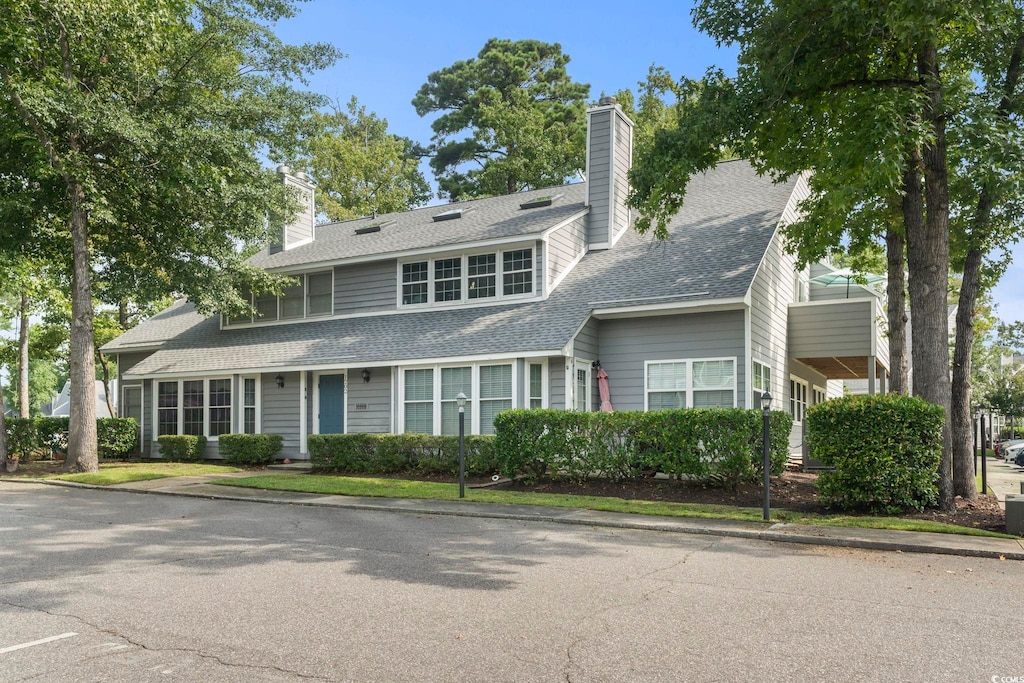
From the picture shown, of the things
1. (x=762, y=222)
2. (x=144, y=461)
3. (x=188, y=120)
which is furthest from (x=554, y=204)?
(x=144, y=461)

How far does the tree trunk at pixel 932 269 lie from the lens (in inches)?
464

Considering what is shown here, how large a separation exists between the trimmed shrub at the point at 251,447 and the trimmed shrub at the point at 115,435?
3.90 meters

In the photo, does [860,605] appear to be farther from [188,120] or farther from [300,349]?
[188,120]

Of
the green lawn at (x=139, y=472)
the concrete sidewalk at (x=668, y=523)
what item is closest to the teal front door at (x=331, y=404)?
the green lawn at (x=139, y=472)

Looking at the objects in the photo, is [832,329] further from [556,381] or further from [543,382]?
[543,382]

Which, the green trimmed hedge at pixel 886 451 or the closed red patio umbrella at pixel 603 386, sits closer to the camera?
the green trimmed hedge at pixel 886 451

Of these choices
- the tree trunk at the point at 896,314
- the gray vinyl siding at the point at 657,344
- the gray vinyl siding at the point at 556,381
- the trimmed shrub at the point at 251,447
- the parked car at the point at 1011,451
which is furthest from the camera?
the parked car at the point at 1011,451

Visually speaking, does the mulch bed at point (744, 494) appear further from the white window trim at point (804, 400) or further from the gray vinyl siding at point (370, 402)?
the white window trim at point (804, 400)

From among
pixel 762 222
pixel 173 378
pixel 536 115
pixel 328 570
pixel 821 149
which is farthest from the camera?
pixel 536 115

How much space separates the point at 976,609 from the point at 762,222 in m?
13.8

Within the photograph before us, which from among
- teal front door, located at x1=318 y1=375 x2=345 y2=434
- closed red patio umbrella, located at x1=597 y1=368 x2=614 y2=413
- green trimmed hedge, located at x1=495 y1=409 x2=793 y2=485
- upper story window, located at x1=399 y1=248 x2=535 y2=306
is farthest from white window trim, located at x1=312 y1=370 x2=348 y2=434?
closed red patio umbrella, located at x1=597 y1=368 x2=614 y2=413

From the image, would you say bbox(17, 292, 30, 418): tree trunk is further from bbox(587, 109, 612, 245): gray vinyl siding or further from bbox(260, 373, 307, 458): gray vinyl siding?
bbox(587, 109, 612, 245): gray vinyl siding

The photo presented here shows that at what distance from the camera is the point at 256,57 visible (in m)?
21.4

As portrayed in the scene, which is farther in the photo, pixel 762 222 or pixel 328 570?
pixel 762 222
